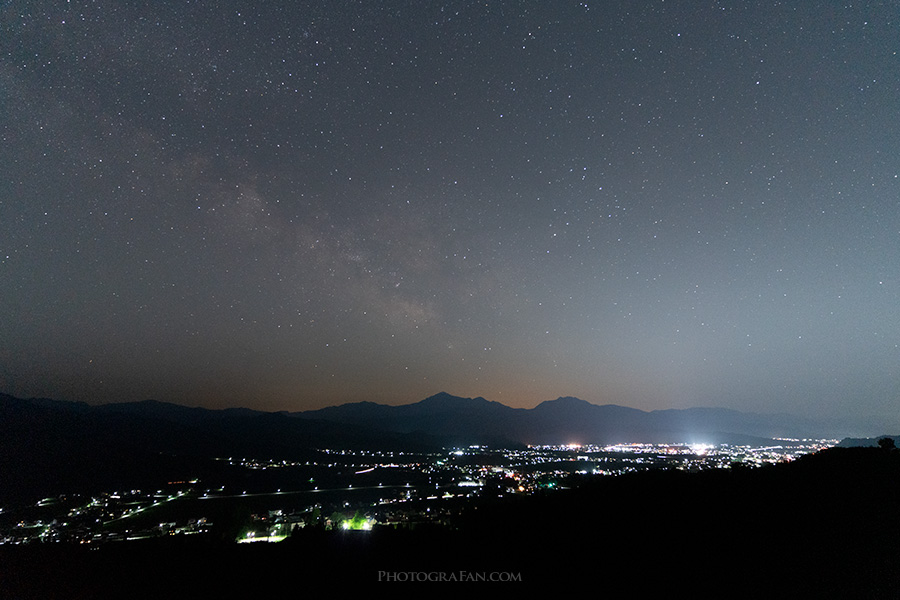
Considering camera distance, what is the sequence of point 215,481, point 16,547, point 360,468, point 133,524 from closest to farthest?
point 16,547
point 133,524
point 215,481
point 360,468

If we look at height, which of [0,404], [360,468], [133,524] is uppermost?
[0,404]

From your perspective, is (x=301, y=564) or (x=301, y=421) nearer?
(x=301, y=564)

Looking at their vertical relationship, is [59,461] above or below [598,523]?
below

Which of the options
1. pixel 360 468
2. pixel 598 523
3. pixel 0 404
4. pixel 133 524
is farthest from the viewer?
pixel 360 468

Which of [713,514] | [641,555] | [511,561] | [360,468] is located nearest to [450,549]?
[511,561]

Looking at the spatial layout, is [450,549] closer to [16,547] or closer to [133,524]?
[16,547]

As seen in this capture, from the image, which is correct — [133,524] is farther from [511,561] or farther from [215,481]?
[511,561]

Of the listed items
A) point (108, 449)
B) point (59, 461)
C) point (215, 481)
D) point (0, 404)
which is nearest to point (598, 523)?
point (215, 481)
